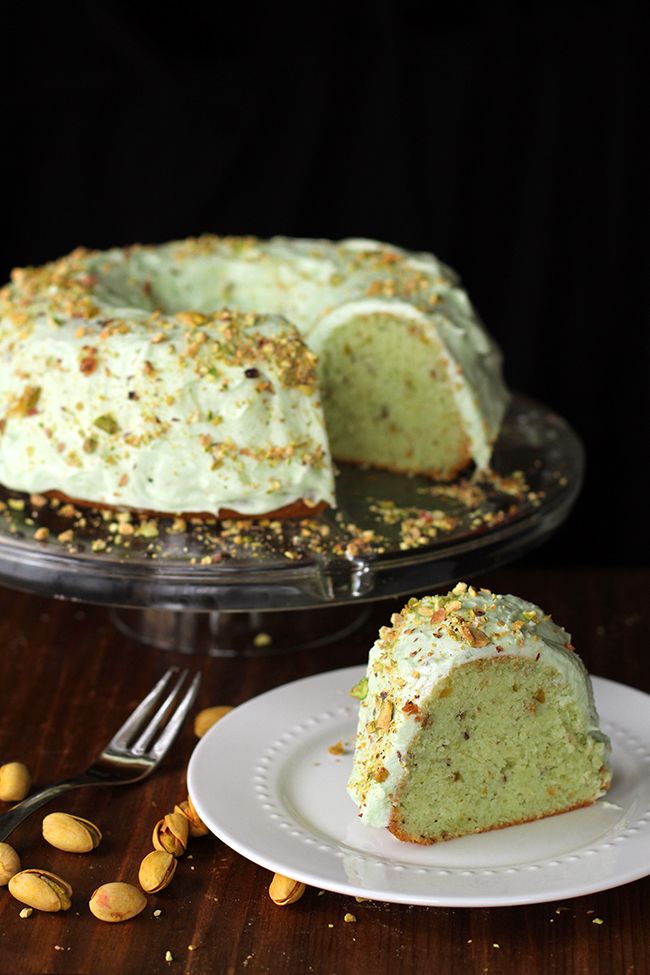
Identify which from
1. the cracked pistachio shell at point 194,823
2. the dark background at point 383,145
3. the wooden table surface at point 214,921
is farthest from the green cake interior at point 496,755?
the dark background at point 383,145

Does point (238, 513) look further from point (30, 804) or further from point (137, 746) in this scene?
point (30, 804)

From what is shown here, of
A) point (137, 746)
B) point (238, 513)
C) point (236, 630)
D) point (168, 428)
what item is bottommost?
point (236, 630)

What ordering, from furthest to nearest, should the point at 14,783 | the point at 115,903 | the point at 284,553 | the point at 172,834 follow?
the point at 284,553 < the point at 14,783 < the point at 172,834 < the point at 115,903

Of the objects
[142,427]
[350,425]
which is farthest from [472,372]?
[142,427]

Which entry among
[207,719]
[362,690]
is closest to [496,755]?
[362,690]

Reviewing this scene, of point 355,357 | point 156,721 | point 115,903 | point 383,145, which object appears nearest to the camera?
point 115,903

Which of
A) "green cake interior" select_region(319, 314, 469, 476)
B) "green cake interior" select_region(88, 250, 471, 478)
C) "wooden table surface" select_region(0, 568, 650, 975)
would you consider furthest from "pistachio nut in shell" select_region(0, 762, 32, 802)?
"green cake interior" select_region(319, 314, 469, 476)

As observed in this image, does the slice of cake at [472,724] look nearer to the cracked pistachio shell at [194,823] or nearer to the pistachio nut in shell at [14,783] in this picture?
the cracked pistachio shell at [194,823]

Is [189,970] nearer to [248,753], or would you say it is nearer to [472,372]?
[248,753]
